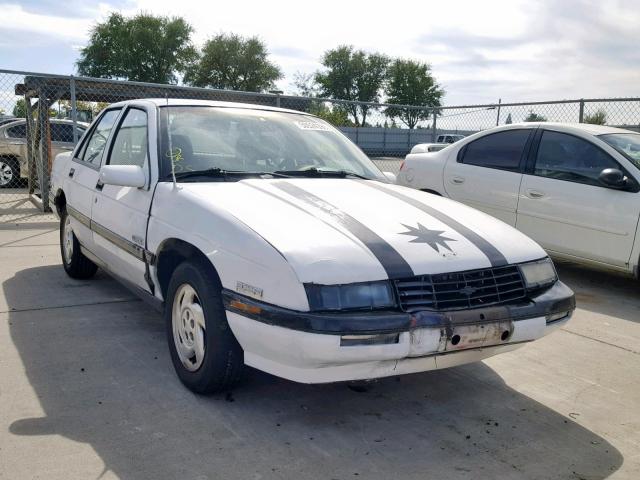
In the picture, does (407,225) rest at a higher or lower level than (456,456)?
higher

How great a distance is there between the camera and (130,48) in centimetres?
4678

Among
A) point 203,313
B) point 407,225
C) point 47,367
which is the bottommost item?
point 47,367

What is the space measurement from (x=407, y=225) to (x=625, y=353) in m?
2.19

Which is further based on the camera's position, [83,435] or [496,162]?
[496,162]

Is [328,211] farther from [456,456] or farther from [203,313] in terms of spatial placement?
[456,456]

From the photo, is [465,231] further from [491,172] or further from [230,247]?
[491,172]

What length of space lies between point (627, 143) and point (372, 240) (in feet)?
13.9


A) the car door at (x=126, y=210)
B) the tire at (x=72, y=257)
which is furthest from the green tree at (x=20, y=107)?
the car door at (x=126, y=210)

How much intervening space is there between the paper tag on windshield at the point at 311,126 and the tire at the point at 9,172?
10.9 m

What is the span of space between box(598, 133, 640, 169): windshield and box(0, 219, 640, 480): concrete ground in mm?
2031

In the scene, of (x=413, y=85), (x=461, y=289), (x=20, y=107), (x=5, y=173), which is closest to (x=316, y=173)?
(x=461, y=289)

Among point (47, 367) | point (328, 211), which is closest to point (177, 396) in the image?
point (47, 367)

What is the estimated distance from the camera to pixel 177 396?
336cm

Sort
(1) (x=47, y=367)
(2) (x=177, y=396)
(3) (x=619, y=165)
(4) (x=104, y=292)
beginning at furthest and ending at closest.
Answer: (3) (x=619, y=165)
(4) (x=104, y=292)
(1) (x=47, y=367)
(2) (x=177, y=396)
